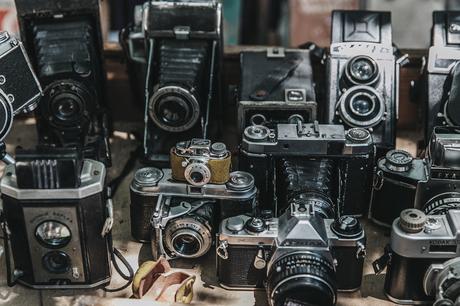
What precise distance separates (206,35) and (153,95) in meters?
0.23

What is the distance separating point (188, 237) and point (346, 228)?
37 centimetres

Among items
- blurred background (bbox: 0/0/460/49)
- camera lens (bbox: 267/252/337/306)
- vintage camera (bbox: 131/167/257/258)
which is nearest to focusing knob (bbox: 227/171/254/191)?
vintage camera (bbox: 131/167/257/258)

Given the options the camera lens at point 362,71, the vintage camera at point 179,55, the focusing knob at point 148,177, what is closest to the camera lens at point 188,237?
the focusing knob at point 148,177

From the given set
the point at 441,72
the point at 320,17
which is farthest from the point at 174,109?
the point at 320,17

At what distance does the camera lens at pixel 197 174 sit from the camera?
5.92 ft

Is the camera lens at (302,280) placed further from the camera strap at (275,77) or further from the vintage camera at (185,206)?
the camera strap at (275,77)

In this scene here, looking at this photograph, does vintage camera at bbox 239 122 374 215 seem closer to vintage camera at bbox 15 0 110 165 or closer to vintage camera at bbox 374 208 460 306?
vintage camera at bbox 374 208 460 306

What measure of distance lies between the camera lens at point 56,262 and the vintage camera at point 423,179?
2.49 ft

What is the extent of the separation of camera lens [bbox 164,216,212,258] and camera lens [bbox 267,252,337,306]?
228mm

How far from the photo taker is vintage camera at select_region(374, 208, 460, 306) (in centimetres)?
166

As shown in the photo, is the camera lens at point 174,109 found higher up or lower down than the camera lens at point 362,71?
lower down

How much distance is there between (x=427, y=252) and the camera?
5.55ft

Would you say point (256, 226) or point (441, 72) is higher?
point (441, 72)

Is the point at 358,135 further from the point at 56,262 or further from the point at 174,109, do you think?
the point at 56,262
